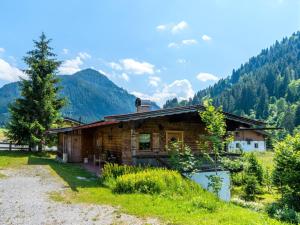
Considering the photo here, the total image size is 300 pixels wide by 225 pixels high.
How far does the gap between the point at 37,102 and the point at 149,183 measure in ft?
66.2

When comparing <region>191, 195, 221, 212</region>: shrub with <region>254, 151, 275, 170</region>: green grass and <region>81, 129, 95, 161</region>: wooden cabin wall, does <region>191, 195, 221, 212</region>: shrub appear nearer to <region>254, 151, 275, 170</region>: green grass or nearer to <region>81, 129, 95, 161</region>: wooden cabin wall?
<region>254, 151, 275, 170</region>: green grass

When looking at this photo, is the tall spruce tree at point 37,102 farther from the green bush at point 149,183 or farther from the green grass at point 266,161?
the green grass at point 266,161

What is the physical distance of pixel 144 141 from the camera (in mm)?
18703

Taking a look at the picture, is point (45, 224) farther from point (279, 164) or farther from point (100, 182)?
point (279, 164)

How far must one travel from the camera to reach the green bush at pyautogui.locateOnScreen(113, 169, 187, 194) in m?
12.1

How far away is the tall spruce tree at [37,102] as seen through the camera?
28625 millimetres

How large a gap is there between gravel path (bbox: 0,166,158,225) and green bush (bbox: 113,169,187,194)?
227 cm

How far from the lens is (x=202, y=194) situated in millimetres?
11766

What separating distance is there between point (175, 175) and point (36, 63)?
22788 millimetres

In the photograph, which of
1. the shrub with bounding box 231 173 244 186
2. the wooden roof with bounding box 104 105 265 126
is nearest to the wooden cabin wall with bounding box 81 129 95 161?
the wooden roof with bounding box 104 105 265 126

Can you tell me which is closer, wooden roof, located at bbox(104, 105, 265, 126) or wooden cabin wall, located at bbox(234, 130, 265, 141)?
wooden roof, located at bbox(104, 105, 265, 126)

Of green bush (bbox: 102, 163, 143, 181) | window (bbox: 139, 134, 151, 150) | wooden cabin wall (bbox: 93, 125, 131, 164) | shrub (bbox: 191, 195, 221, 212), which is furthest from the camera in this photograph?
window (bbox: 139, 134, 151, 150)

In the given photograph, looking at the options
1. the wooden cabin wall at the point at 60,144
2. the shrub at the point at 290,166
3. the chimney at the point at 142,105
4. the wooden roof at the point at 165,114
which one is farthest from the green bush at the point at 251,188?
the wooden cabin wall at the point at 60,144

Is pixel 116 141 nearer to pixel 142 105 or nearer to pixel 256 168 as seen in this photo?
pixel 142 105
